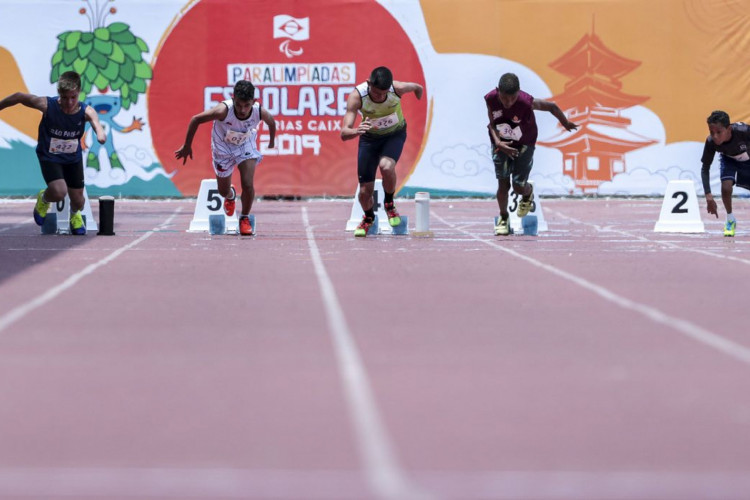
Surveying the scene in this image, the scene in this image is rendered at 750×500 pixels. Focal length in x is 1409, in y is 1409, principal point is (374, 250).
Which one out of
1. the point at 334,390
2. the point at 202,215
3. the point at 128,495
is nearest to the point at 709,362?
the point at 334,390

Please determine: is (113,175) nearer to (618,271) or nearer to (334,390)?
(618,271)

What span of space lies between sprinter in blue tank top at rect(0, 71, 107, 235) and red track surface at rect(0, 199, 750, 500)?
3884 millimetres

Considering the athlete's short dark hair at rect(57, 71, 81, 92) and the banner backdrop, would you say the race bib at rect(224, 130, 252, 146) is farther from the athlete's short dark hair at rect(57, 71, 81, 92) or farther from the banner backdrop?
the banner backdrop

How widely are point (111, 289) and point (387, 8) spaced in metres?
17.7

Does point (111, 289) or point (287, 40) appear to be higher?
point (287, 40)

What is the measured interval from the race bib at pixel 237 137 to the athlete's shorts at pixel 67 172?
1.80m

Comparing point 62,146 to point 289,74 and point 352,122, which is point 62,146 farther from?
point 289,74

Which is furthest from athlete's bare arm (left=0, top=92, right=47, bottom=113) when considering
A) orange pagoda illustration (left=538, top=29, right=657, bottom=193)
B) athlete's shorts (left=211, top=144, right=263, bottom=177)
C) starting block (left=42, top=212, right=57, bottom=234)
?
orange pagoda illustration (left=538, top=29, right=657, bottom=193)

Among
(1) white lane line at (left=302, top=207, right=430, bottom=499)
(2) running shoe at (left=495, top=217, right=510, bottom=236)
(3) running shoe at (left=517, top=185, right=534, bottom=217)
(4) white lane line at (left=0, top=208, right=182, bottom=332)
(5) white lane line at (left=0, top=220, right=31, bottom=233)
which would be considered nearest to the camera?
(1) white lane line at (left=302, top=207, right=430, bottom=499)

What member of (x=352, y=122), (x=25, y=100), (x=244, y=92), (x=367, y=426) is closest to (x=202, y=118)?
(x=244, y=92)

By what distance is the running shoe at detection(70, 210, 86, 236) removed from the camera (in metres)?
16.3

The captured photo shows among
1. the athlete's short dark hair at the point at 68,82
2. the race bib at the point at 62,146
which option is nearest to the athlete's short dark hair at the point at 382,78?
the athlete's short dark hair at the point at 68,82

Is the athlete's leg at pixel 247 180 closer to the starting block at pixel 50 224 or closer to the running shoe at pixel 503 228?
the starting block at pixel 50 224

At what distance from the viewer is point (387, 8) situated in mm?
26797
